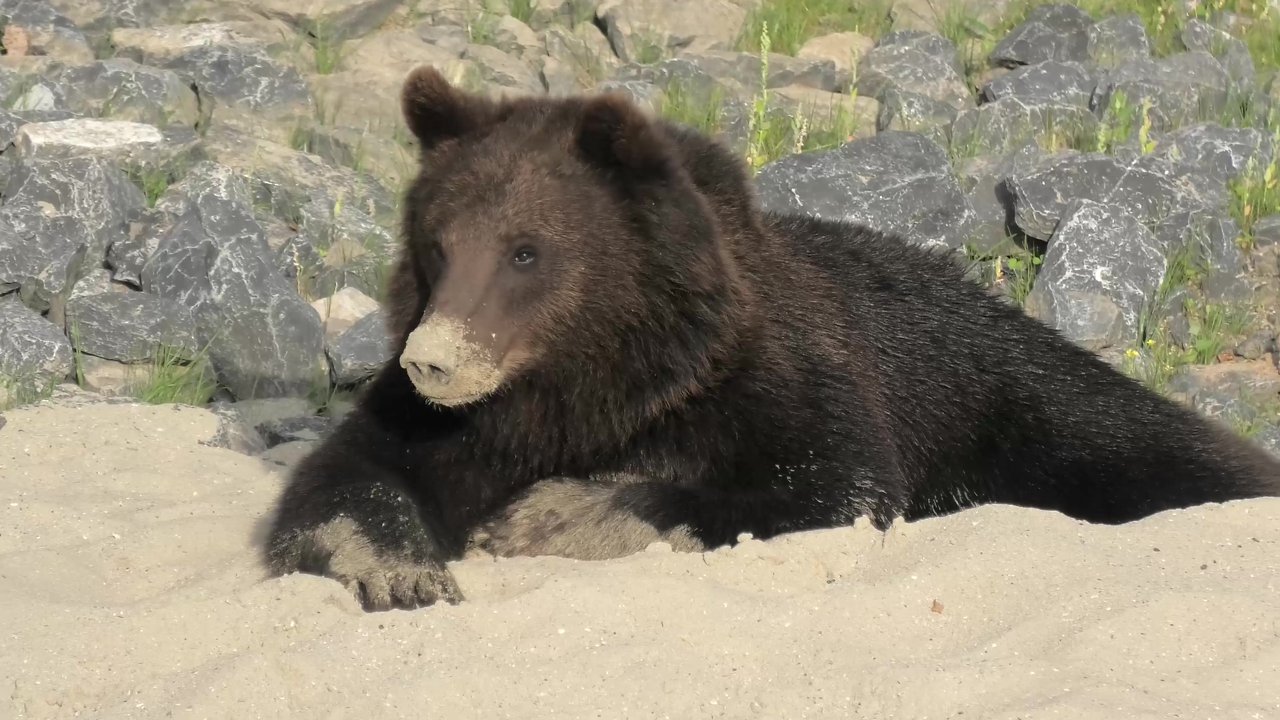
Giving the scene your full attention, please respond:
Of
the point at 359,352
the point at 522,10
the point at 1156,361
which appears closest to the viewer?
the point at 359,352

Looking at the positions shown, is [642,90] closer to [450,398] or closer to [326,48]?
[326,48]

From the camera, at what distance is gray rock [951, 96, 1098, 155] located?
34.6 ft

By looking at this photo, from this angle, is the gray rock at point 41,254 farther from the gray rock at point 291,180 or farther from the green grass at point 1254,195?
the green grass at point 1254,195

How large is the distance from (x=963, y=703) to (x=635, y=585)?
0.99 metres

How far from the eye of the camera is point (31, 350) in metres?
7.57

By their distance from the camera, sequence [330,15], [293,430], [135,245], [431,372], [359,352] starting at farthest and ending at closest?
[330,15], [135,245], [359,352], [293,430], [431,372]

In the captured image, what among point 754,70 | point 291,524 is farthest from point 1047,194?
point 291,524

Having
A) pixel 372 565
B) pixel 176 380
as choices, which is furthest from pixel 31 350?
pixel 372 565

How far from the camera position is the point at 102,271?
841cm

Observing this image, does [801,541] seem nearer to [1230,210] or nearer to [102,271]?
[102,271]

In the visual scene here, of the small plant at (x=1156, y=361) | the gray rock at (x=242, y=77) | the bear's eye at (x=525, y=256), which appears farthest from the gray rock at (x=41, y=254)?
the small plant at (x=1156, y=361)

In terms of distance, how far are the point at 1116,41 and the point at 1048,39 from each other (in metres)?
0.50

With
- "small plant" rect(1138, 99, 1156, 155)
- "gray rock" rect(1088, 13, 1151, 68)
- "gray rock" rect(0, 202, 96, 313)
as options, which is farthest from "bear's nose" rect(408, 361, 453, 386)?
"gray rock" rect(1088, 13, 1151, 68)

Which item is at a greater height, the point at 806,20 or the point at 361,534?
the point at 361,534
